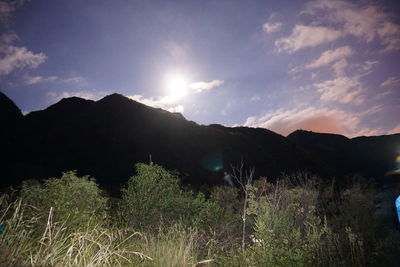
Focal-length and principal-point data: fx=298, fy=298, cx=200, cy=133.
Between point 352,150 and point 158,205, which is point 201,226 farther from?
point 352,150

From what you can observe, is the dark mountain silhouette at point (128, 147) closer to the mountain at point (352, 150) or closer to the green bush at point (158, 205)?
the mountain at point (352, 150)

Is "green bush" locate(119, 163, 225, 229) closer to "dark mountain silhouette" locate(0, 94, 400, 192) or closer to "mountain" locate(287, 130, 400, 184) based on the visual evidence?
"dark mountain silhouette" locate(0, 94, 400, 192)

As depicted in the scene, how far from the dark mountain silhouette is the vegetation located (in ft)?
123

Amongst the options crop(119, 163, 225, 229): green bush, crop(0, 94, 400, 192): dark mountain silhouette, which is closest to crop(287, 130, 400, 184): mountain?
crop(0, 94, 400, 192): dark mountain silhouette

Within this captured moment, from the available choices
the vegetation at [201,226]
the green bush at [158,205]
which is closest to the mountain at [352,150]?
the vegetation at [201,226]

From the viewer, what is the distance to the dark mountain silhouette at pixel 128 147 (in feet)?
185

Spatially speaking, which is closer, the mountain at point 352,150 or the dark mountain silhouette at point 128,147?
the dark mountain silhouette at point 128,147

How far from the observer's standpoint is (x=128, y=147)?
6078 centimetres

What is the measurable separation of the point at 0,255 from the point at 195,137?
197 feet

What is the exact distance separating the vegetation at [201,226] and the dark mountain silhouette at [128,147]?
37.4 m

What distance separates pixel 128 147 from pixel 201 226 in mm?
51615

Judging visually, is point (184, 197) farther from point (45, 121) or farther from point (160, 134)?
point (45, 121)

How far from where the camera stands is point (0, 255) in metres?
2.62

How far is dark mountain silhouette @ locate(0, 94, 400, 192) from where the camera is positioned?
5625cm
